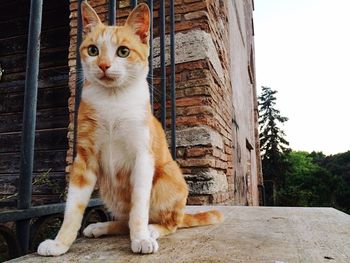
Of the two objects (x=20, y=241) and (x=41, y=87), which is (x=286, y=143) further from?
(x=20, y=241)

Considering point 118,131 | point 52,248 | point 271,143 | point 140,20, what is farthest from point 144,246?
point 271,143

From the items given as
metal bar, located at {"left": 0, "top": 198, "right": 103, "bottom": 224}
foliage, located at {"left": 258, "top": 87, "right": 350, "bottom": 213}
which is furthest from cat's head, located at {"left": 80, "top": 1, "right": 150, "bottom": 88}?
foliage, located at {"left": 258, "top": 87, "right": 350, "bottom": 213}

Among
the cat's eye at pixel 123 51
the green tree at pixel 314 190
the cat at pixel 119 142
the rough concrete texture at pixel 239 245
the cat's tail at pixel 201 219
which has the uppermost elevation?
the cat's eye at pixel 123 51

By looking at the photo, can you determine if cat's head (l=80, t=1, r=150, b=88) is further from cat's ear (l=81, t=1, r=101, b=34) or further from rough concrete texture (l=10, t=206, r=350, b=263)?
rough concrete texture (l=10, t=206, r=350, b=263)

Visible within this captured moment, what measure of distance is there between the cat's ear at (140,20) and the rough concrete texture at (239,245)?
82 centimetres

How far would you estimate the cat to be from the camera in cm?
102

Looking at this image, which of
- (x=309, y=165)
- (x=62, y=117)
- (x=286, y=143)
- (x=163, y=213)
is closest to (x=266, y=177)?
A: (x=286, y=143)

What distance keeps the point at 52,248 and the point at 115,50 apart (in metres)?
0.69

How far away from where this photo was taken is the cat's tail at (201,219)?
1.34m

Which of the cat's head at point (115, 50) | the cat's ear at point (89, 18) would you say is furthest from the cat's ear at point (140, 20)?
the cat's ear at point (89, 18)

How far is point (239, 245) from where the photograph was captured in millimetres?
1001

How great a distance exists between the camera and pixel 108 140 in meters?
1.05

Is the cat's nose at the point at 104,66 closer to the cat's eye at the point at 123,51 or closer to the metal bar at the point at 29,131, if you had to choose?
the cat's eye at the point at 123,51

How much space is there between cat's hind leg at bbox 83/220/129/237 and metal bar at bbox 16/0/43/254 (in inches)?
11.2
